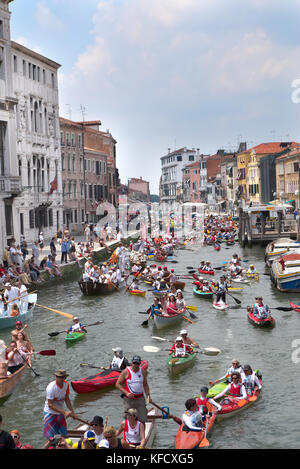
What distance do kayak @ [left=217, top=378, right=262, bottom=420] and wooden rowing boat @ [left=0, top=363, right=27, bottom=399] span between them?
19.3 feet

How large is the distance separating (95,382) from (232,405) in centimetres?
404

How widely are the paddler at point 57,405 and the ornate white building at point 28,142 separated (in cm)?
2591

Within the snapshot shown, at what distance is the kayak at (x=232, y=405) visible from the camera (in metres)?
16.1

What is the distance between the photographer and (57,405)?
41.3 feet

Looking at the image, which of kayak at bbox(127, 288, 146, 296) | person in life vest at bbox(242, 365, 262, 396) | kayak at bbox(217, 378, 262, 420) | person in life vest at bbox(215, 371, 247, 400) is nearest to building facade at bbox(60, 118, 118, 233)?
kayak at bbox(127, 288, 146, 296)

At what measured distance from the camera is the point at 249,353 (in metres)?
22.1

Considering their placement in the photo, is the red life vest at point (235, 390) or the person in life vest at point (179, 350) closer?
the red life vest at point (235, 390)

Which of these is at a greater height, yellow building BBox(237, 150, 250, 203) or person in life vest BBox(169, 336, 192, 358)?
yellow building BBox(237, 150, 250, 203)

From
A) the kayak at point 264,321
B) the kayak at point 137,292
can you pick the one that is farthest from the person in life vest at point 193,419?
the kayak at point 137,292

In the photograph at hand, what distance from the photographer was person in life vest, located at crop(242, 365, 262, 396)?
17.2 metres

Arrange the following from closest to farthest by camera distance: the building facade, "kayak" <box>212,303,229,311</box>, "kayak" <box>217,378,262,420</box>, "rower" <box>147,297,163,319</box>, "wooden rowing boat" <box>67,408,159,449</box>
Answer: "wooden rowing boat" <box>67,408,159,449</box> → "kayak" <box>217,378,262,420</box> → "rower" <box>147,297,163,319</box> → "kayak" <box>212,303,229,311</box> → the building facade

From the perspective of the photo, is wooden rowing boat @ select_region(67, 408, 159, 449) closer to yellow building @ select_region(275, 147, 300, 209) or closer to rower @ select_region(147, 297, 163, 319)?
rower @ select_region(147, 297, 163, 319)

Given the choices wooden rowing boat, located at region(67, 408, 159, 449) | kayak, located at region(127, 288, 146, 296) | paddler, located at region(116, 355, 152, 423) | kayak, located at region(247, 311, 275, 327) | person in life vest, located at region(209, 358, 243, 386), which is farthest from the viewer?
kayak, located at region(127, 288, 146, 296)

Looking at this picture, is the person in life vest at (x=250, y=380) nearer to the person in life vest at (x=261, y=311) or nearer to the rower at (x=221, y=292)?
the person in life vest at (x=261, y=311)
